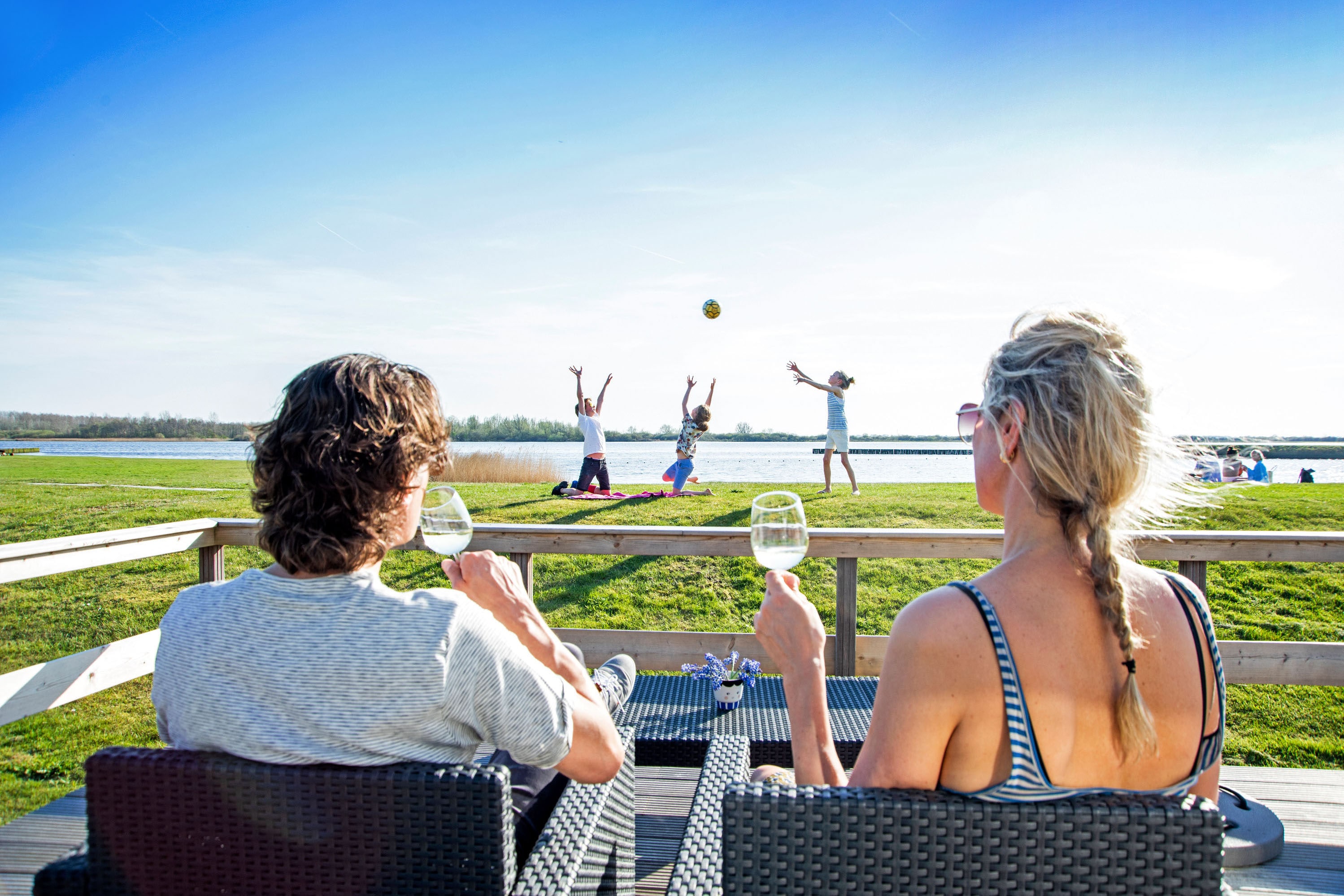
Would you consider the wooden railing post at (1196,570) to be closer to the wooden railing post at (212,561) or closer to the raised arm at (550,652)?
the raised arm at (550,652)

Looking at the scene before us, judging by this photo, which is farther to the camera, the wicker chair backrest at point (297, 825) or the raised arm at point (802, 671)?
the raised arm at point (802, 671)

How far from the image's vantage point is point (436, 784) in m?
1.04

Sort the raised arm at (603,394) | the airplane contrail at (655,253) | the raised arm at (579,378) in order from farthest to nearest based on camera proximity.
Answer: the airplane contrail at (655,253) < the raised arm at (603,394) < the raised arm at (579,378)

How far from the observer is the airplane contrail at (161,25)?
25.3 feet

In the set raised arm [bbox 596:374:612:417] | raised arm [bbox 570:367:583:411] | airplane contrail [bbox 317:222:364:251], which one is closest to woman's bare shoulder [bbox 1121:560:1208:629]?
raised arm [bbox 570:367:583:411]

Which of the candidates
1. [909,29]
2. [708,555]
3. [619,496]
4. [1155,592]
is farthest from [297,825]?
[619,496]

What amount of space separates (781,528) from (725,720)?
1091 millimetres

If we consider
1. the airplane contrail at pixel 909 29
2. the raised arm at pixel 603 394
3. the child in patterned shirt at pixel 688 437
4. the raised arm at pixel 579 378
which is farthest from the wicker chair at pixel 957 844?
the raised arm at pixel 603 394

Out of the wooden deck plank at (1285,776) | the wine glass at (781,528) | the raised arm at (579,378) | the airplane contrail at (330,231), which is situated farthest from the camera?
the airplane contrail at (330,231)

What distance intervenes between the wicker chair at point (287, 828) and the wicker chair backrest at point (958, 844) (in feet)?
1.31

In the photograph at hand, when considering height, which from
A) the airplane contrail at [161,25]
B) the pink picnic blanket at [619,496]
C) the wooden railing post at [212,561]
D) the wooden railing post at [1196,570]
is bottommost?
the pink picnic blanket at [619,496]

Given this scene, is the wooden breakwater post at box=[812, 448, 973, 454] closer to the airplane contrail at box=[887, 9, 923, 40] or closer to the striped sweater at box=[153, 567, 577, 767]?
the airplane contrail at box=[887, 9, 923, 40]

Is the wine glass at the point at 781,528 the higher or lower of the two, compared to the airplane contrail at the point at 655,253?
lower

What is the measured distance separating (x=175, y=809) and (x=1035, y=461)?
4.69 ft
